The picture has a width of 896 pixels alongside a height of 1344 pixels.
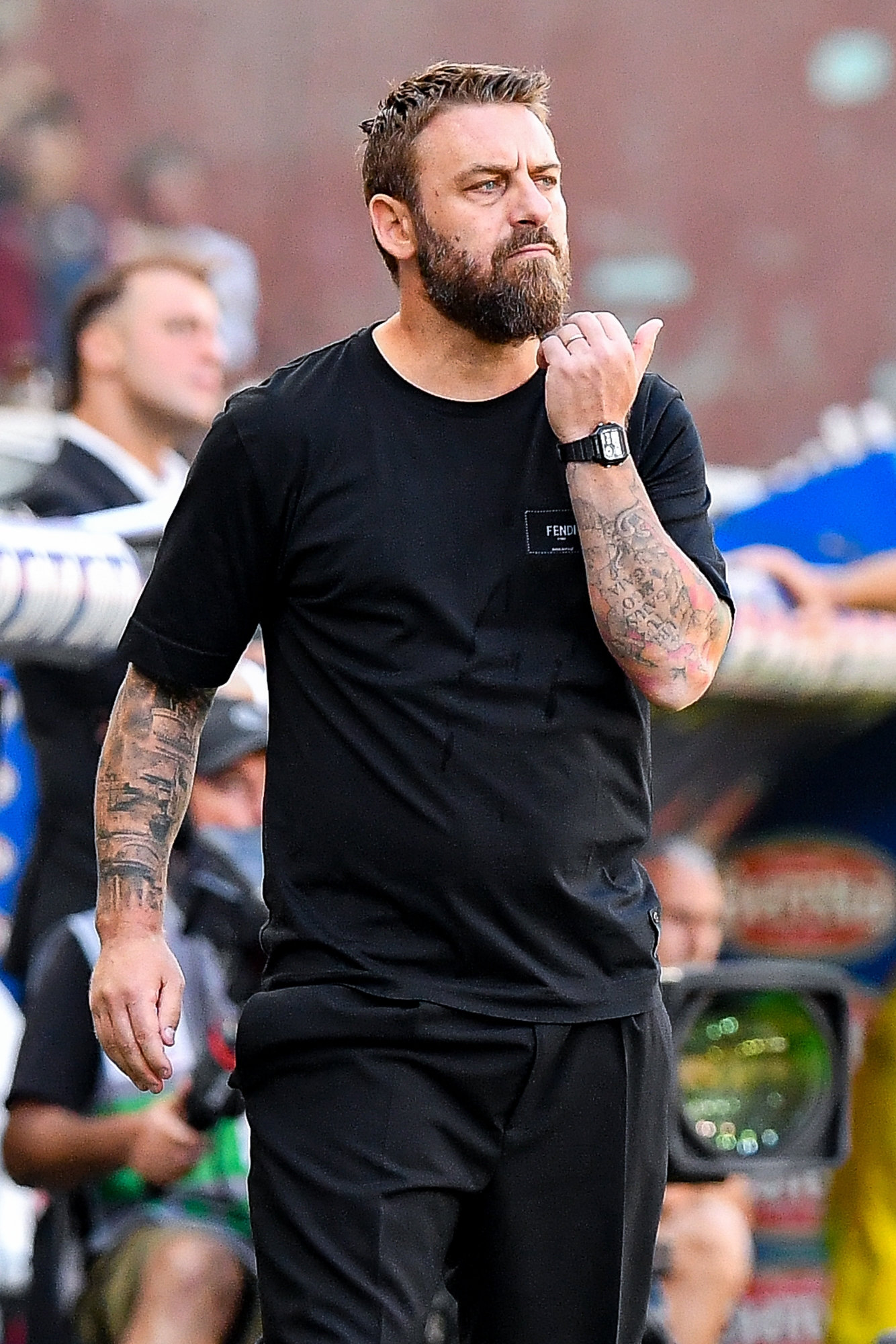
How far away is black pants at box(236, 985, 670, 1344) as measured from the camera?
78.7 inches

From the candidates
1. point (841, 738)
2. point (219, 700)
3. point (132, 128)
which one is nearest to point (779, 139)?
point (132, 128)

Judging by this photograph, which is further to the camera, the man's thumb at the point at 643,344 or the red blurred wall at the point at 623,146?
the red blurred wall at the point at 623,146

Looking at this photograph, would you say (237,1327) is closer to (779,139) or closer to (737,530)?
(737,530)

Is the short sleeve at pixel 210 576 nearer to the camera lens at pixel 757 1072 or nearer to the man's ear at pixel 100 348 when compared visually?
the camera lens at pixel 757 1072

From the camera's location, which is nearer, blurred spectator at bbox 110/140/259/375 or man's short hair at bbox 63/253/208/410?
man's short hair at bbox 63/253/208/410

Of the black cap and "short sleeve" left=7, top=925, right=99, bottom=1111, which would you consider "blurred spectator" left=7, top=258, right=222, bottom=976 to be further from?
"short sleeve" left=7, top=925, right=99, bottom=1111

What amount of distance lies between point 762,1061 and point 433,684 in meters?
0.97

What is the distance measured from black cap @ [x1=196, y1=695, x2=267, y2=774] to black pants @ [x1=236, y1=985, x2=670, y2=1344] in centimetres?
85

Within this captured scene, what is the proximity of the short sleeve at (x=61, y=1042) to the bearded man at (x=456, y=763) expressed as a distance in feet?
2.21

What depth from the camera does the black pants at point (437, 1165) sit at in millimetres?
1999

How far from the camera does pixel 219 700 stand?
2945mm

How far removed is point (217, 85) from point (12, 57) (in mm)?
1250

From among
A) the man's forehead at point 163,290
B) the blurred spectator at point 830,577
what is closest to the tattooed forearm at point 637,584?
the blurred spectator at point 830,577

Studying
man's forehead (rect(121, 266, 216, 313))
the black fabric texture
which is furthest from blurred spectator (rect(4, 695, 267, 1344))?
man's forehead (rect(121, 266, 216, 313))
